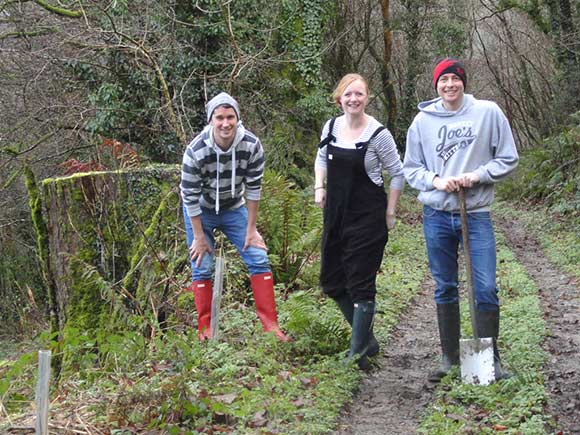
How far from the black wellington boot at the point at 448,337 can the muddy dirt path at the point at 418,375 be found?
14 centimetres

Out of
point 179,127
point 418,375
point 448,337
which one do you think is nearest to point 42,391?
point 448,337

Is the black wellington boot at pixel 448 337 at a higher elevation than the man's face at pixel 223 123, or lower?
lower

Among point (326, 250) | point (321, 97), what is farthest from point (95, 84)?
point (326, 250)

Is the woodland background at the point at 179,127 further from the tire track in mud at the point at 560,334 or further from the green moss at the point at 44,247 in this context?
the tire track in mud at the point at 560,334

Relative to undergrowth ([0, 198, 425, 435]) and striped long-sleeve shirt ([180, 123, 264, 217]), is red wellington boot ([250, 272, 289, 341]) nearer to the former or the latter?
undergrowth ([0, 198, 425, 435])

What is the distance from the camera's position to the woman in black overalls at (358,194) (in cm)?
662

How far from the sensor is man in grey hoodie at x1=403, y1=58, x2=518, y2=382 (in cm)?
605

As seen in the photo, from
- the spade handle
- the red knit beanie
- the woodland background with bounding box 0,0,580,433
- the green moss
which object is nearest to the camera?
the spade handle

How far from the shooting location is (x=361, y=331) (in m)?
6.78

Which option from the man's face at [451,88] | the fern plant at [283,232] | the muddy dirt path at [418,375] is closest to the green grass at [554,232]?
the muddy dirt path at [418,375]

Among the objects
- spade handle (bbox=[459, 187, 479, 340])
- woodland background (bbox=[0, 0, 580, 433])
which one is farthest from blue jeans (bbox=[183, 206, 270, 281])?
spade handle (bbox=[459, 187, 479, 340])

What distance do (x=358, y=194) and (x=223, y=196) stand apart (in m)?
1.20

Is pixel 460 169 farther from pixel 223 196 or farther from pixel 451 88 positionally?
pixel 223 196

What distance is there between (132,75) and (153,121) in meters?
1.12
